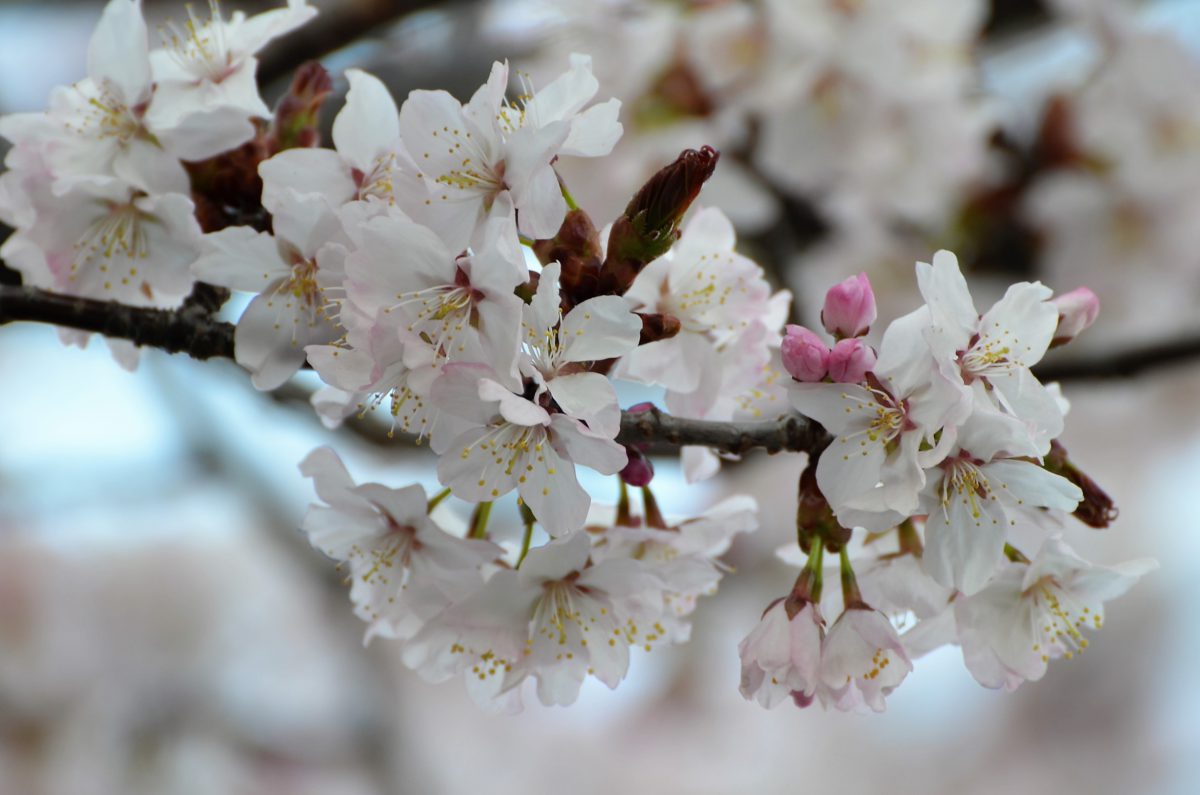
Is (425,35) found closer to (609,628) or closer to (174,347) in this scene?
(174,347)

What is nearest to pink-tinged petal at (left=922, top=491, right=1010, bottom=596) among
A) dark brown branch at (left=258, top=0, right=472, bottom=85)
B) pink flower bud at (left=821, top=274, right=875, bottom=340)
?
pink flower bud at (left=821, top=274, right=875, bottom=340)

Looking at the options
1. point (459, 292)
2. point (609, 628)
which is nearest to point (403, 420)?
point (459, 292)

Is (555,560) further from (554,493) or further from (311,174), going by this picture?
(311,174)

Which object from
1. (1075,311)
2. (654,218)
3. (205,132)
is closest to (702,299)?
(654,218)

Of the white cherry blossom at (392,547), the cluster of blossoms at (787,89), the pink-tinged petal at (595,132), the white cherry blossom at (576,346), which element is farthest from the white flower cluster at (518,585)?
the cluster of blossoms at (787,89)

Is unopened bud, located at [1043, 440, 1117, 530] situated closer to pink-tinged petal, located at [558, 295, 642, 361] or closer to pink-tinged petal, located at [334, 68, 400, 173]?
pink-tinged petal, located at [558, 295, 642, 361]
